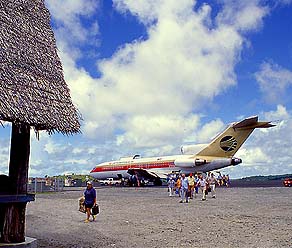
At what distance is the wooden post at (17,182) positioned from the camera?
9398mm

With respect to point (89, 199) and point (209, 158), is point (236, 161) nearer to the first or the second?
point (209, 158)

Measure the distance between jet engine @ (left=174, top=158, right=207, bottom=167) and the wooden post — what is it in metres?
40.3

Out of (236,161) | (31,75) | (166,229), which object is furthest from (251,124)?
(31,75)

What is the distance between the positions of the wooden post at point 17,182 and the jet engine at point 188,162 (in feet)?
132

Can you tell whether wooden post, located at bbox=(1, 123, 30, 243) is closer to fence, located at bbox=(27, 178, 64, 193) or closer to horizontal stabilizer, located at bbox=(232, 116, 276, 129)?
fence, located at bbox=(27, 178, 64, 193)

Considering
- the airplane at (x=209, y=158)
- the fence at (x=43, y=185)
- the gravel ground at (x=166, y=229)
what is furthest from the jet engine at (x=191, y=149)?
the gravel ground at (x=166, y=229)

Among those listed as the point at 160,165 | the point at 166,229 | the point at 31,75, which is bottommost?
the point at 166,229

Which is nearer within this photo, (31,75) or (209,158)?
(31,75)

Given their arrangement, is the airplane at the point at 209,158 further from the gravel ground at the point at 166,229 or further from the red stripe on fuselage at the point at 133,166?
the gravel ground at the point at 166,229

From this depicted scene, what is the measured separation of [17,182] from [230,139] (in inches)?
1639

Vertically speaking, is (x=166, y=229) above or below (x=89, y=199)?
below

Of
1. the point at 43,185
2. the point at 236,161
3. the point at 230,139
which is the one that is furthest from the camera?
the point at 230,139

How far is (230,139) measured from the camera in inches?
1944

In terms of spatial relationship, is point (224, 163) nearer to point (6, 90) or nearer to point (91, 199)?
point (91, 199)
